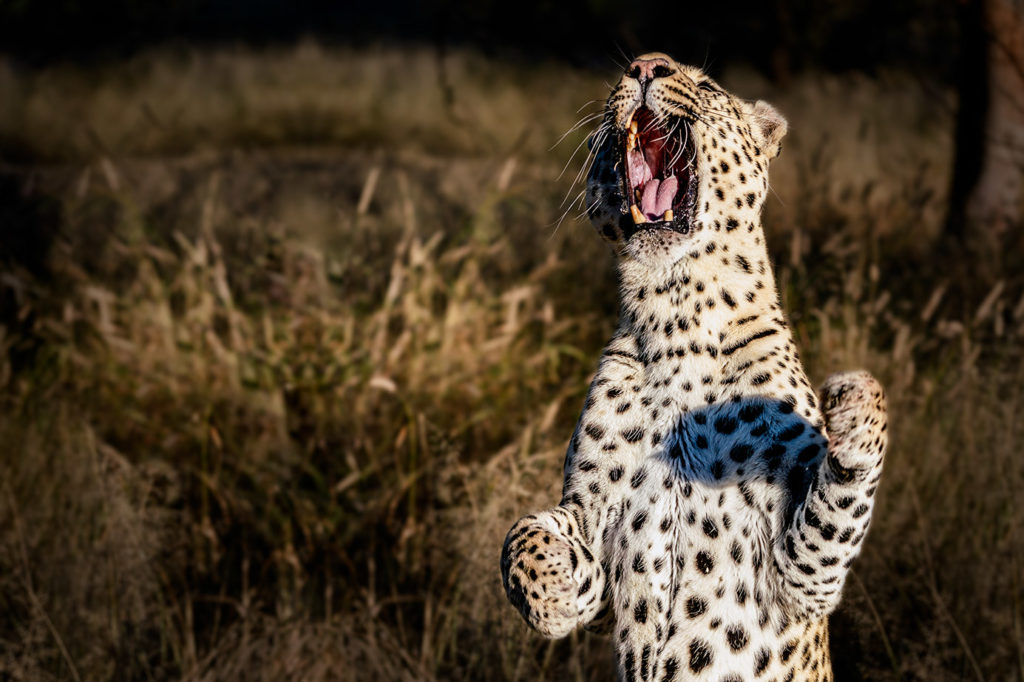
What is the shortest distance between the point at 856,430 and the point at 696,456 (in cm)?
54

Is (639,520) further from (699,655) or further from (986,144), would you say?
(986,144)

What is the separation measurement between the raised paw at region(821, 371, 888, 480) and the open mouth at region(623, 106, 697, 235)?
2.62 feet

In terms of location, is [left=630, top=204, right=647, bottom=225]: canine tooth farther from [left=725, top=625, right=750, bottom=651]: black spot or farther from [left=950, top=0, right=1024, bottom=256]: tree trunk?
[left=950, top=0, right=1024, bottom=256]: tree trunk

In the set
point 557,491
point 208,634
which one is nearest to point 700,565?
point 557,491

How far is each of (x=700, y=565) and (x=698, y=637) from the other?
0.20 m

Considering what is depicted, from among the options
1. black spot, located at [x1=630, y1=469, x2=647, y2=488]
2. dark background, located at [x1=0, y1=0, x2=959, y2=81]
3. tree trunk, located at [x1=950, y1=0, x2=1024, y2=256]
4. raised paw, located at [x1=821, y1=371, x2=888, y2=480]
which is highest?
dark background, located at [x1=0, y1=0, x2=959, y2=81]

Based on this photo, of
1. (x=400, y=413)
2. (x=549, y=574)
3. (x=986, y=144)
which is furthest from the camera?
(x=986, y=144)

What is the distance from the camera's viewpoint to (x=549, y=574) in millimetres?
3311

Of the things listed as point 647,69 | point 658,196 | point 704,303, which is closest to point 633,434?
point 704,303

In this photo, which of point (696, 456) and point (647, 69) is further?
point (647, 69)

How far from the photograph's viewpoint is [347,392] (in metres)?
7.02

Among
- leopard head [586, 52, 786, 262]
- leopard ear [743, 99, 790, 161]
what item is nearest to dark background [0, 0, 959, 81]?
leopard ear [743, 99, 790, 161]

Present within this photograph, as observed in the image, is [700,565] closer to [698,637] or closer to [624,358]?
[698,637]

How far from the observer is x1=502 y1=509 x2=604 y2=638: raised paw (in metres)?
3.30
